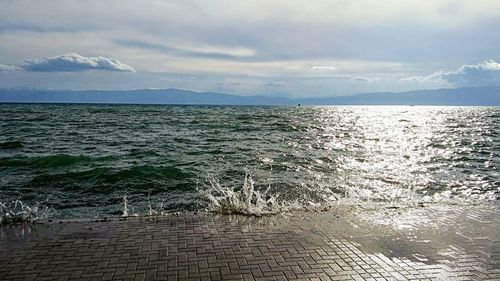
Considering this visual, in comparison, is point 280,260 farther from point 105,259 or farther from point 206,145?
point 206,145

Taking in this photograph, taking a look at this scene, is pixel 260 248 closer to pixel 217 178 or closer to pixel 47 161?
pixel 217 178

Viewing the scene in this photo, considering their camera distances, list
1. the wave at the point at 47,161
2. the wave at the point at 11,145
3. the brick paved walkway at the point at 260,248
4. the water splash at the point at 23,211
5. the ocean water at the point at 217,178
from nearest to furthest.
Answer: the brick paved walkway at the point at 260,248 < the water splash at the point at 23,211 < the ocean water at the point at 217,178 < the wave at the point at 47,161 < the wave at the point at 11,145

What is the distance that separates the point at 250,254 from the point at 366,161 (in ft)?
52.9

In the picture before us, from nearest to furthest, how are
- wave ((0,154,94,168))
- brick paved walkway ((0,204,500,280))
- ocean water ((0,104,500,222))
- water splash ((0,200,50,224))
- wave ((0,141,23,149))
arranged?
brick paved walkway ((0,204,500,280))
water splash ((0,200,50,224))
ocean water ((0,104,500,222))
wave ((0,154,94,168))
wave ((0,141,23,149))

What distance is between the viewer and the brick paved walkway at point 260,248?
5695mm

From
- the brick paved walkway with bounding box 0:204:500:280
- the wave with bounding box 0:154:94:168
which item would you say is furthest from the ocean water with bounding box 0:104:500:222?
the brick paved walkway with bounding box 0:204:500:280

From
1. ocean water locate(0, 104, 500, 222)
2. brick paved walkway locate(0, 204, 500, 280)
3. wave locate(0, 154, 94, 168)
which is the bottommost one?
ocean water locate(0, 104, 500, 222)

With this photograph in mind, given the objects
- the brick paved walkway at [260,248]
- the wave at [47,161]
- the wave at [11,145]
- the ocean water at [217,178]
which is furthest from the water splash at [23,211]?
the wave at [11,145]

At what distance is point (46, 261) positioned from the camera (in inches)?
239

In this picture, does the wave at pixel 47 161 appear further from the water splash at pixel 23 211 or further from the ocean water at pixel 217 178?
the water splash at pixel 23 211

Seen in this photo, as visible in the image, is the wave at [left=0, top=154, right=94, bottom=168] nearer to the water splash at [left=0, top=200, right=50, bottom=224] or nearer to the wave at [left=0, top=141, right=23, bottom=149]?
the wave at [left=0, top=141, right=23, bottom=149]

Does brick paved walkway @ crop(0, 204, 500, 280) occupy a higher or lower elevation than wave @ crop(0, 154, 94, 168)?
higher

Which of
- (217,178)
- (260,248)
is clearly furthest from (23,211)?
(260,248)

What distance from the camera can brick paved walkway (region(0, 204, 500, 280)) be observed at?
5.70 meters
